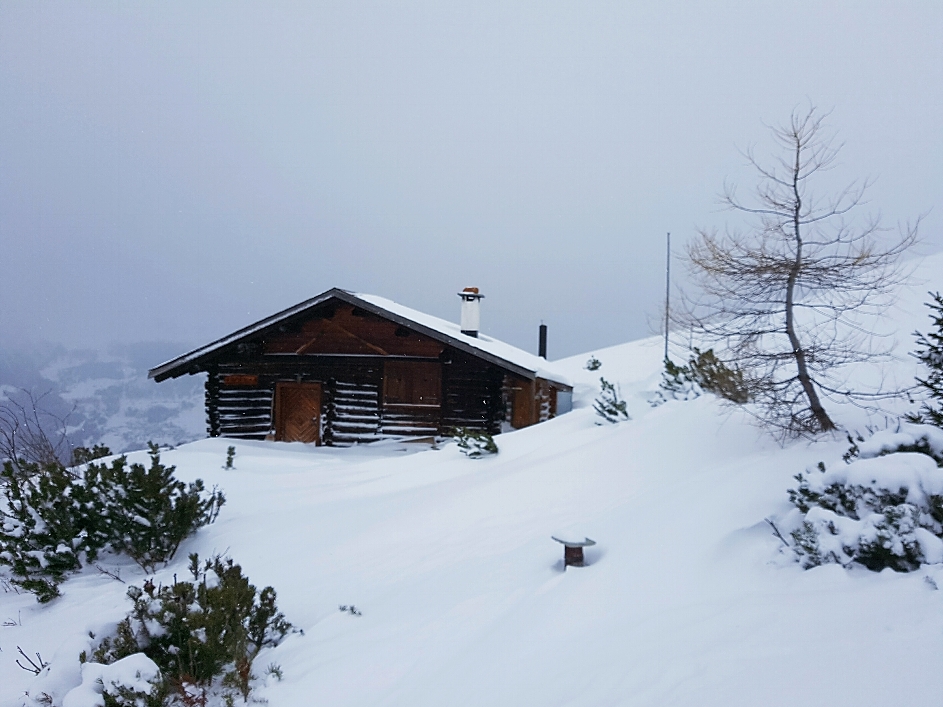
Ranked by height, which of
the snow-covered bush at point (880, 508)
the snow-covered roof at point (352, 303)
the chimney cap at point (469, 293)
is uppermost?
the chimney cap at point (469, 293)

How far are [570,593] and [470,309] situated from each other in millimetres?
16041

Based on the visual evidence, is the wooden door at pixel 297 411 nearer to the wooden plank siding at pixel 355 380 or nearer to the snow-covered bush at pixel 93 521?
the wooden plank siding at pixel 355 380

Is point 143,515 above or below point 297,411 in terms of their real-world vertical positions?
below

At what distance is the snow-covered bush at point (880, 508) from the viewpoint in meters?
3.35

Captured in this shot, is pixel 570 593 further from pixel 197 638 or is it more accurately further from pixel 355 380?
pixel 355 380

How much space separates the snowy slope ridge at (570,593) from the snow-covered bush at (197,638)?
209mm

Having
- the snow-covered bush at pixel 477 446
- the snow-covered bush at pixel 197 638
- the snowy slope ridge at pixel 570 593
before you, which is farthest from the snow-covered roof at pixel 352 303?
the snow-covered bush at pixel 197 638

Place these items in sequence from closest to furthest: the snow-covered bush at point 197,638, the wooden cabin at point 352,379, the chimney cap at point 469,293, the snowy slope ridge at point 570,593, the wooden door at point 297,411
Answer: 1. the snowy slope ridge at point 570,593
2. the snow-covered bush at point 197,638
3. the wooden cabin at point 352,379
4. the wooden door at point 297,411
5. the chimney cap at point 469,293

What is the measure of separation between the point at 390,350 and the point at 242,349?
4.29 m

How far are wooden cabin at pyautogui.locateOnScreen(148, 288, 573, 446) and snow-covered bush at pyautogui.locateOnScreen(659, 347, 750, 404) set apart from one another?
4588mm

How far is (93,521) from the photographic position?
701 cm

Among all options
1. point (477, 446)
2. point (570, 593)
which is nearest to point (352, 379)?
point (477, 446)

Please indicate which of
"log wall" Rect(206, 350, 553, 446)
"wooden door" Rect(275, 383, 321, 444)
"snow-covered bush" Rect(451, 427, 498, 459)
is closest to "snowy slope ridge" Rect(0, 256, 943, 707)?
"snow-covered bush" Rect(451, 427, 498, 459)

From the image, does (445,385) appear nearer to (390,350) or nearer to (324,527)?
(390,350)
